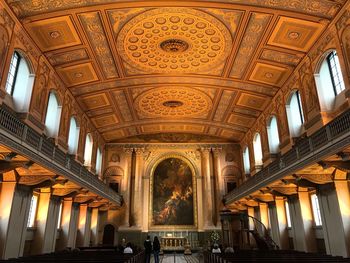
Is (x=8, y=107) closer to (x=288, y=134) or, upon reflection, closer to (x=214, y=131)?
(x=288, y=134)

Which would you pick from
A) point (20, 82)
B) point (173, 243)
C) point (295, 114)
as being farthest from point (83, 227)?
point (295, 114)

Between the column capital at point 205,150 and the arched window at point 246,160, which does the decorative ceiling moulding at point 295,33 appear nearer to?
the arched window at point 246,160

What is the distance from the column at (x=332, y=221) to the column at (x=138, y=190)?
15694 millimetres

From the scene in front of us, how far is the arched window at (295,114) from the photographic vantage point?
51.7 ft

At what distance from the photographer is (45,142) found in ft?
37.7

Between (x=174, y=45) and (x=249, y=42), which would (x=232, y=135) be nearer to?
(x=249, y=42)

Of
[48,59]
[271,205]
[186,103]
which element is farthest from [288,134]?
[48,59]

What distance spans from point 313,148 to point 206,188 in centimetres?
1606

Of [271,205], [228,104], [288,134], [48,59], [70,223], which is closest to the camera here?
[48,59]

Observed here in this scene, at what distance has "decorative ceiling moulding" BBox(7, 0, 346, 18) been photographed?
11.1 meters

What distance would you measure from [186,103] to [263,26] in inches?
370

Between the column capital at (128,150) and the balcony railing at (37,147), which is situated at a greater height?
the column capital at (128,150)

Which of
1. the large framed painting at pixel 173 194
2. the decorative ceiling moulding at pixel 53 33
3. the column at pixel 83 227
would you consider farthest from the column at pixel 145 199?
the decorative ceiling moulding at pixel 53 33

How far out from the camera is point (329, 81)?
1307 cm
